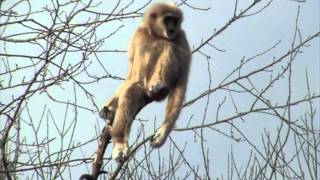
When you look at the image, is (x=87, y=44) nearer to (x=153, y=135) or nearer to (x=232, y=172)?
(x=153, y=135)

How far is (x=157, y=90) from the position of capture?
5438mm

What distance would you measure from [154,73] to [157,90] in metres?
0.24

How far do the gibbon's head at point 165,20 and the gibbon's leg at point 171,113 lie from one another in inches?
20.9

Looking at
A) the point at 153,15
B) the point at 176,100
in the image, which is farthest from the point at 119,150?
the point at 153,15

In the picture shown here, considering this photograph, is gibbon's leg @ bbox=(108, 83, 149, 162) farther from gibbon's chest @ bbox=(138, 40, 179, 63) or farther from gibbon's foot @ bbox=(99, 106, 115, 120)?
gibbon's chest @ bbox=(138, 40, 179, 63)

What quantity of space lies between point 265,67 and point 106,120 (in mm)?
1556

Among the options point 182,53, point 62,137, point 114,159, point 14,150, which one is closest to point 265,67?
point 182,53

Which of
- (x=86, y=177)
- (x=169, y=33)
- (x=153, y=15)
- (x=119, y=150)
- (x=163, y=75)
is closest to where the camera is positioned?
(x=86, y=177)

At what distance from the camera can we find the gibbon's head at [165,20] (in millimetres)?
5801

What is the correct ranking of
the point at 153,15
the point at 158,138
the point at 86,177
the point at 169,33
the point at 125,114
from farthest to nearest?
the point at 153,15, the point at 169,33, the point at 125,114, the point at 158,138, the point at 86,177

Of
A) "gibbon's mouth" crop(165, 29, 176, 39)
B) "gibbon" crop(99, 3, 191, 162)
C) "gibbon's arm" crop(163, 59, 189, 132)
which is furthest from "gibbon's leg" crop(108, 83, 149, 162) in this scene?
"gibbon's mouth" crop(165, 29, 176, 39)

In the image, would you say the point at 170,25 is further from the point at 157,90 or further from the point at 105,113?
the point at 105,113

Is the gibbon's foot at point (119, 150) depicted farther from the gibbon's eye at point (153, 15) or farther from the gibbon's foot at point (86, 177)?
the gibbon's eye at point (153, 15)

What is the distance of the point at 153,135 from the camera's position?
498 centimetres
